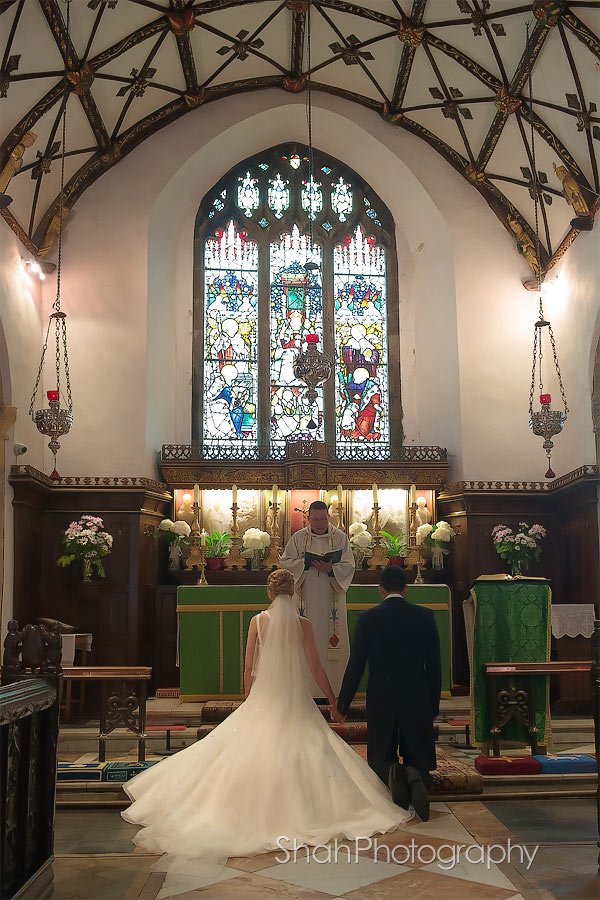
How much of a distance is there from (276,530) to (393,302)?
4763 mm

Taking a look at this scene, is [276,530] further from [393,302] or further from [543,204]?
[543,204]

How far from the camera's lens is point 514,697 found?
7363mm

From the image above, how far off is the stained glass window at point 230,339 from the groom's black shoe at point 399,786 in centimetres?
903

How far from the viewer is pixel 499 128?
1297cm

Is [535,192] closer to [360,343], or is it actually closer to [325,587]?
[360,343]

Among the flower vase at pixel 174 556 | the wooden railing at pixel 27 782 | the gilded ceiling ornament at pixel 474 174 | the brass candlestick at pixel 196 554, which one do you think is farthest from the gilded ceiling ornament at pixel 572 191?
the wooden railing at pixel 27 782

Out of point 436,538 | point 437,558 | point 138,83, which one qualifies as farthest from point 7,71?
point 437,558

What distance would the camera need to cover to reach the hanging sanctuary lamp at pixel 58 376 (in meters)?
10.8

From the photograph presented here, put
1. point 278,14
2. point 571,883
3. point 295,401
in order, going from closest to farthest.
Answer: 1. point 571,883
2. point 278,14
3. point 295,401

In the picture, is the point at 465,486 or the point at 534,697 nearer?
the point at 534,697

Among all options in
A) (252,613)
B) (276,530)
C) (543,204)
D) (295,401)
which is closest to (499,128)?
(543,204)

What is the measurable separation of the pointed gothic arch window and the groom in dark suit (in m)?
8.22

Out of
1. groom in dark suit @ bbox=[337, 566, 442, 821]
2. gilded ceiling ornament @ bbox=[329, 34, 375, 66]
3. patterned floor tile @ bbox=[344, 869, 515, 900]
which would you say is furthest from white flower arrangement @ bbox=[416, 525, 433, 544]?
patterned floor tile @ bbox=[344, 869, 515, 900]

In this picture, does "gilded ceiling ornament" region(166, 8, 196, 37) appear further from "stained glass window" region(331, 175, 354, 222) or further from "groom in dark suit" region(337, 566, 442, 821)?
"groom in dark suit" region(337, 566, 442, 821)
